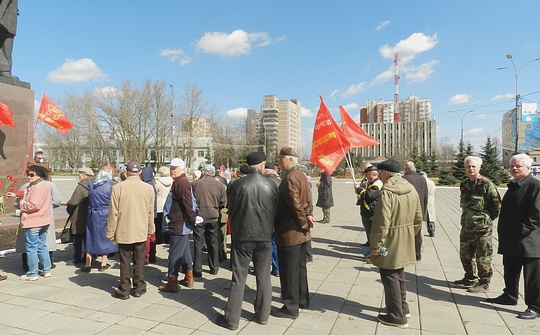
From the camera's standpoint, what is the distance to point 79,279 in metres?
Result: 5.55

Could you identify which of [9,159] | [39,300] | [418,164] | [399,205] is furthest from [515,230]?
[418,164]

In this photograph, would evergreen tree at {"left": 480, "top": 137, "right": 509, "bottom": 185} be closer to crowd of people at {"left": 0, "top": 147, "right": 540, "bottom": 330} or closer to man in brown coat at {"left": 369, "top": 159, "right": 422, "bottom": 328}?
crowd of people at {"left": 0, "top": 147, "right": 540, "bottom": 330}

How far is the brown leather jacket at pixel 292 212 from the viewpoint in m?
4.20

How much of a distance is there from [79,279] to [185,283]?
181 cm

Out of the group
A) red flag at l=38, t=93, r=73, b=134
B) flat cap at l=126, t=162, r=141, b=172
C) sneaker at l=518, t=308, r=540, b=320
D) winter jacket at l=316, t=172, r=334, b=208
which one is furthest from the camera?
winter jacket at l=316, t=172, r=334, b=208

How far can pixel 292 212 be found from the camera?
167 inches

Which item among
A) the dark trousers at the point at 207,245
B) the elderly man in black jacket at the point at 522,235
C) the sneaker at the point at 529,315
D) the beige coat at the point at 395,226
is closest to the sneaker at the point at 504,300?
the elderly man in black jacket at the point at 522,235

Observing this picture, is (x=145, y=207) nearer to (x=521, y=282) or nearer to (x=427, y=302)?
(x=427, y=302)

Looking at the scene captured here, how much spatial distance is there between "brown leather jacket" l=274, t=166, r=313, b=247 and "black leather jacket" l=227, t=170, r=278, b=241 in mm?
245

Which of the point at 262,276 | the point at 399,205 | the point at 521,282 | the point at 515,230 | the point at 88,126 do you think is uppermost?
the point at 88,126

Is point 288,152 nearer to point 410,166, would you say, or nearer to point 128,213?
point 128,213

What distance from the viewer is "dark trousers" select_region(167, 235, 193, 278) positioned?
16.3 feet

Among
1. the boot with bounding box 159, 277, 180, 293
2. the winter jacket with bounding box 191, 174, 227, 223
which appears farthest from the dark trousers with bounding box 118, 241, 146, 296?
the winter jacket with bounding box 191, 174, 227, 223

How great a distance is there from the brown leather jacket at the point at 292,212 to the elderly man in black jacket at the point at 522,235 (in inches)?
104
